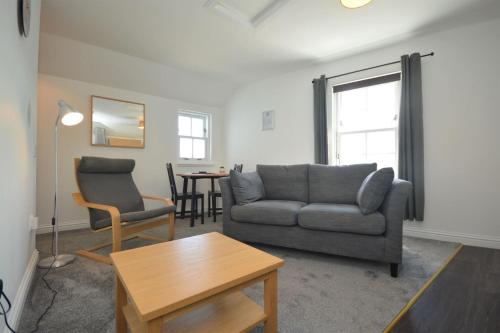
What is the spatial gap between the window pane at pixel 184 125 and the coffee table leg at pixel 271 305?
12.4 feet

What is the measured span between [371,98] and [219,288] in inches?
132

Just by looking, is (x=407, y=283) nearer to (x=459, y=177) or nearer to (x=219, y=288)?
(x=219, y=288)

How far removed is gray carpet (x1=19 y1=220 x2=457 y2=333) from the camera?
1.30 metres

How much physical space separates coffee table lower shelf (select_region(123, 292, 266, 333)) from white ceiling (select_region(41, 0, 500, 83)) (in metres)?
2.60

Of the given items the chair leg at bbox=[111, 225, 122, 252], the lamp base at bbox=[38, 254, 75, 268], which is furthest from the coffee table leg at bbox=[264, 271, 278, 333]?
the lamp base at bbox=[38, 254, 75, 268]

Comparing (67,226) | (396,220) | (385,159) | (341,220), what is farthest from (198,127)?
(396,220)

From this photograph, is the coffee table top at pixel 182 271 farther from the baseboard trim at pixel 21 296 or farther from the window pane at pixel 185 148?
the window pane at pixel 185 148

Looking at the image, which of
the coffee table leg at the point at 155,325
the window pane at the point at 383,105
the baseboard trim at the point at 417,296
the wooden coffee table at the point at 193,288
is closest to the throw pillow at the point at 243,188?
the wooden coffee table at the point at 193,288

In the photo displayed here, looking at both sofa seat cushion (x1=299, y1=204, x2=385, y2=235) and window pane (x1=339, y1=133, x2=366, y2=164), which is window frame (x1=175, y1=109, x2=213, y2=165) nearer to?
window pane (x1=339, y1=133, x2=366, y2=164)

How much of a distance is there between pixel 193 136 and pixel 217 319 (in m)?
3.87

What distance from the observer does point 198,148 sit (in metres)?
4.71

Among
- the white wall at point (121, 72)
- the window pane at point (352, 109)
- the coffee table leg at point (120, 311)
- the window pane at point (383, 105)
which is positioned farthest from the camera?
the window pane at point (352, 109)

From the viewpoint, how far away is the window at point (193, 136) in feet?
14.6

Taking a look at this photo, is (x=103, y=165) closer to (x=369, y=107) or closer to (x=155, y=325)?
(x=155, y=325)
